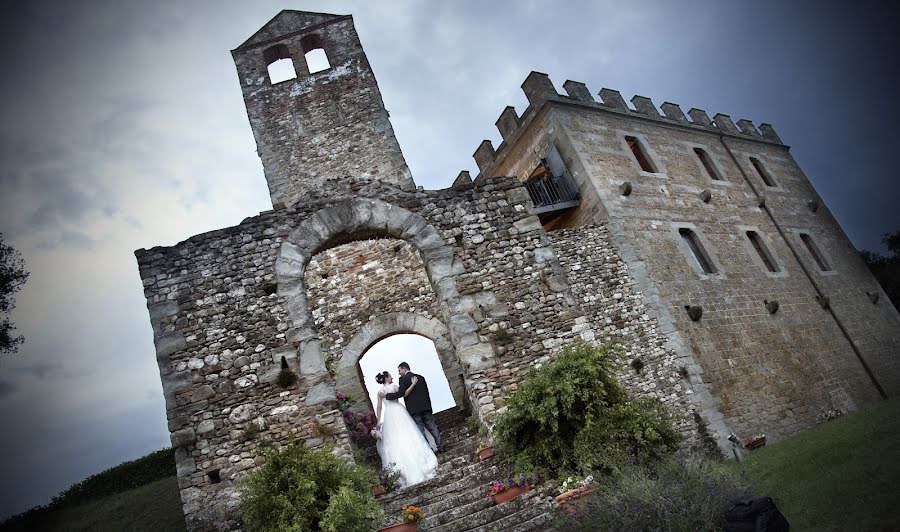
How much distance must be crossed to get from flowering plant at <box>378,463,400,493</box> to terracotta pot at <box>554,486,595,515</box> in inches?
96.7

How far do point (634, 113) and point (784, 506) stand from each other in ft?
40.8

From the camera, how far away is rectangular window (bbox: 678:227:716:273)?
12945mm

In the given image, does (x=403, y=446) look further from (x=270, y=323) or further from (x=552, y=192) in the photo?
(x=552, y=192)

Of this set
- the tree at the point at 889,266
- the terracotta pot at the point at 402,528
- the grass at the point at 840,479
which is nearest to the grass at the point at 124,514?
the terracotta pot at the point at 402,528

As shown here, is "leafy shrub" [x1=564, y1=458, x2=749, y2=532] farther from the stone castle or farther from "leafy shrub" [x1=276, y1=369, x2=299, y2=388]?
"leafy shrub" [x1=276, y1=369, x2=299, y2=388]

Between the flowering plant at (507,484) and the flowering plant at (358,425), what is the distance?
451 cm

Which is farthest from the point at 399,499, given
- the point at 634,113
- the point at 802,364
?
the point at 634,113

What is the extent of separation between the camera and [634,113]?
15000 millimetres

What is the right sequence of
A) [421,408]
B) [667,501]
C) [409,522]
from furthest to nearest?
[421,408] → [409,522] → [667,501]

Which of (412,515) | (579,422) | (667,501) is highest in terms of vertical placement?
(579,422)

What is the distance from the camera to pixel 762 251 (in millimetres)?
14648

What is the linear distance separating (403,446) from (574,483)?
105 inches

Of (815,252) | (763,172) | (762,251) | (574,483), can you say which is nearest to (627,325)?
(574,483)

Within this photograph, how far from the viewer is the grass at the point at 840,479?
12.9 ft
